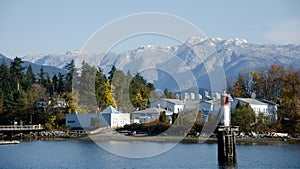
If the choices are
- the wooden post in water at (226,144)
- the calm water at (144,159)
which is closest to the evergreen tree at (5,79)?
the calm water at (144,159)

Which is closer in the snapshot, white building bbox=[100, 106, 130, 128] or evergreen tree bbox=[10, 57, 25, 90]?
white building bbox=[100, 106, 130, 128]

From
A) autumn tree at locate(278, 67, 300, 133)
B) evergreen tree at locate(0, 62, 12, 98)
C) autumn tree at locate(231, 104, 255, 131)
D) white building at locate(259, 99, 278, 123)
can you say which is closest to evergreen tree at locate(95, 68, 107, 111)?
autumn tree at locate(231, 104, 255, 131)

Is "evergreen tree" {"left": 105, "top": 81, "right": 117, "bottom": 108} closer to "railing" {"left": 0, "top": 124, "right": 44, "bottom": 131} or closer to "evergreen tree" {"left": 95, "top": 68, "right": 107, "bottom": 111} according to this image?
"evergreen tree" {"left": 95, "top": 68, "right": 107, "bottom": 111}

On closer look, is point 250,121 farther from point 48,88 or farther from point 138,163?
point 48,88

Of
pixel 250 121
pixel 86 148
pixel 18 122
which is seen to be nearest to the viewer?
pixel 86 148

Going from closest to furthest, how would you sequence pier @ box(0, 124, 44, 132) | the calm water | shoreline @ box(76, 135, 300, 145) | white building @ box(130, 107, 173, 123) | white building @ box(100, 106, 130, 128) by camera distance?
the calm water
shoreline @ box(76, 135, 300, 145)
pier @ box(0, 124, 44, 132)
white building @ box(100, 106, 130, 128)
white building @ box(130, 107, 173, 123)

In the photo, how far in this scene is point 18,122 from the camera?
7138 cm

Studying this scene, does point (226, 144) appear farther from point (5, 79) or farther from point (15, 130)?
point (5, 79)

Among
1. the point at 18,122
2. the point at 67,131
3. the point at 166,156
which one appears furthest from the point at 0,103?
the point at 166,156

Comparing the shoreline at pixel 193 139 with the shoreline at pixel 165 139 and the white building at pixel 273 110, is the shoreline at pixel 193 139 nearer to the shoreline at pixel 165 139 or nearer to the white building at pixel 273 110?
the shoreline at pixel 165 139

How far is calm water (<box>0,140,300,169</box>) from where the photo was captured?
119 ft

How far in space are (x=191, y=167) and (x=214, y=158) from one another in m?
5.32

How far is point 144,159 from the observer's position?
3984 cm

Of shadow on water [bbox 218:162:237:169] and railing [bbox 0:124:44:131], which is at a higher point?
railing [bbox 0:124:44:131]
